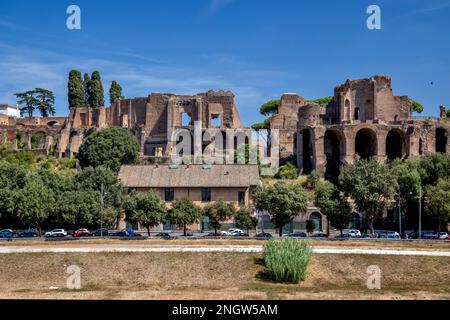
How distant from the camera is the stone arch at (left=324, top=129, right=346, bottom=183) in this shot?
87.4 metres

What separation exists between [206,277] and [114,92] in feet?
273

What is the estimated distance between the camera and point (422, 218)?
64500 millimetres

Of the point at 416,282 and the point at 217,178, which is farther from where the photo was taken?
the point at 217,178

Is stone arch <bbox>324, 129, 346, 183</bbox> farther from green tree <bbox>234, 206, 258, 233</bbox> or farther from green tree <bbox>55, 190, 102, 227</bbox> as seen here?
green tree <bbox>55, 190, 102, 227</bbox>

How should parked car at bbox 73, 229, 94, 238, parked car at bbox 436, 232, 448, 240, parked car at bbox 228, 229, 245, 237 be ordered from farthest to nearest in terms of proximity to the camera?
parked car at bbox 228, 229, 245, 237 → parked car at bbox 73, 229, 94, 238 → parked car at bbox 436, 232, 448, 240

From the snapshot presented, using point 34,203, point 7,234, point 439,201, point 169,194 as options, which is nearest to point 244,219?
point 169,194

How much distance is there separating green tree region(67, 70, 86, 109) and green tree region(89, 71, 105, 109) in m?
2.53

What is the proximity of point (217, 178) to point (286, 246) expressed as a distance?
1092 inches

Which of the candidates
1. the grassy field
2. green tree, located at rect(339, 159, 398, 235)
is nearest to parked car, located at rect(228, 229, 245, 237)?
green tree, located at rect(339, 159, 398, 235)
